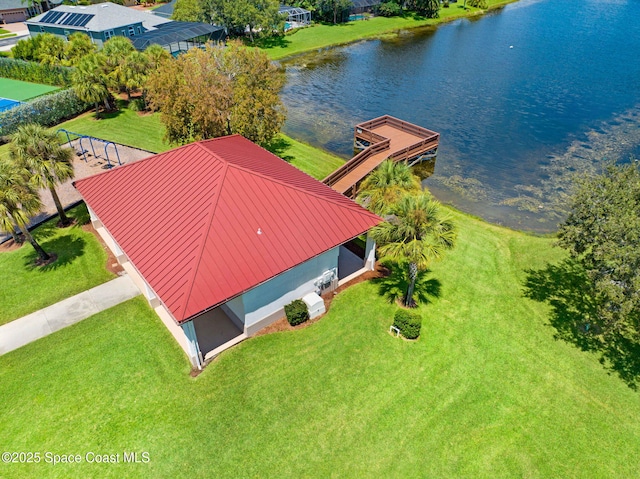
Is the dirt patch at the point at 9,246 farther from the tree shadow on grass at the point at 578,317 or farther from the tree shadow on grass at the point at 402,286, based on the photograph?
the tree shadow on grass at the point at 578,317

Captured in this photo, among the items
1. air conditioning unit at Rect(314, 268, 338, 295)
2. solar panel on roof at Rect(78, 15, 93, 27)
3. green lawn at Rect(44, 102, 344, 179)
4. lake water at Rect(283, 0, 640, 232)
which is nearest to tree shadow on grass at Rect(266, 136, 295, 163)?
green lawn at Rect(44, 102, 344, 179)

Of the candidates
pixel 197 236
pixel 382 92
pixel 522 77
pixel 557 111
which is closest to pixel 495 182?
pixel 557 111

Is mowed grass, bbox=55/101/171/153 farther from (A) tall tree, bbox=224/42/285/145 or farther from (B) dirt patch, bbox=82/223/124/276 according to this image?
(B) dirt patch, bbox=82/223/124/276

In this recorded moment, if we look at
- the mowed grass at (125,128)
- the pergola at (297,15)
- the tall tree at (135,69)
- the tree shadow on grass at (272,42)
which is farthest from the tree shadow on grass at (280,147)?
the pergola at (297,15)

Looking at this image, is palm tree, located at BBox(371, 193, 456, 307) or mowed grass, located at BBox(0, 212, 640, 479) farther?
palm tree, located at BBox(371, 193, 456, 307)

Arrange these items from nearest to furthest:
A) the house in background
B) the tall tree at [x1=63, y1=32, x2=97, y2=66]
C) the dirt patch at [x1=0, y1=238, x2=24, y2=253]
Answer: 1. the dirt patch at [x1=0, y1=238, x2=24, y2=253]
2. the tall tree at [x1=63, y1=32, x2=97, y2=66]
3. the house in background

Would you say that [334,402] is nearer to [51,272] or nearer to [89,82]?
[51,272]

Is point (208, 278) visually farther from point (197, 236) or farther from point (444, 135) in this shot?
point (444, 135)
